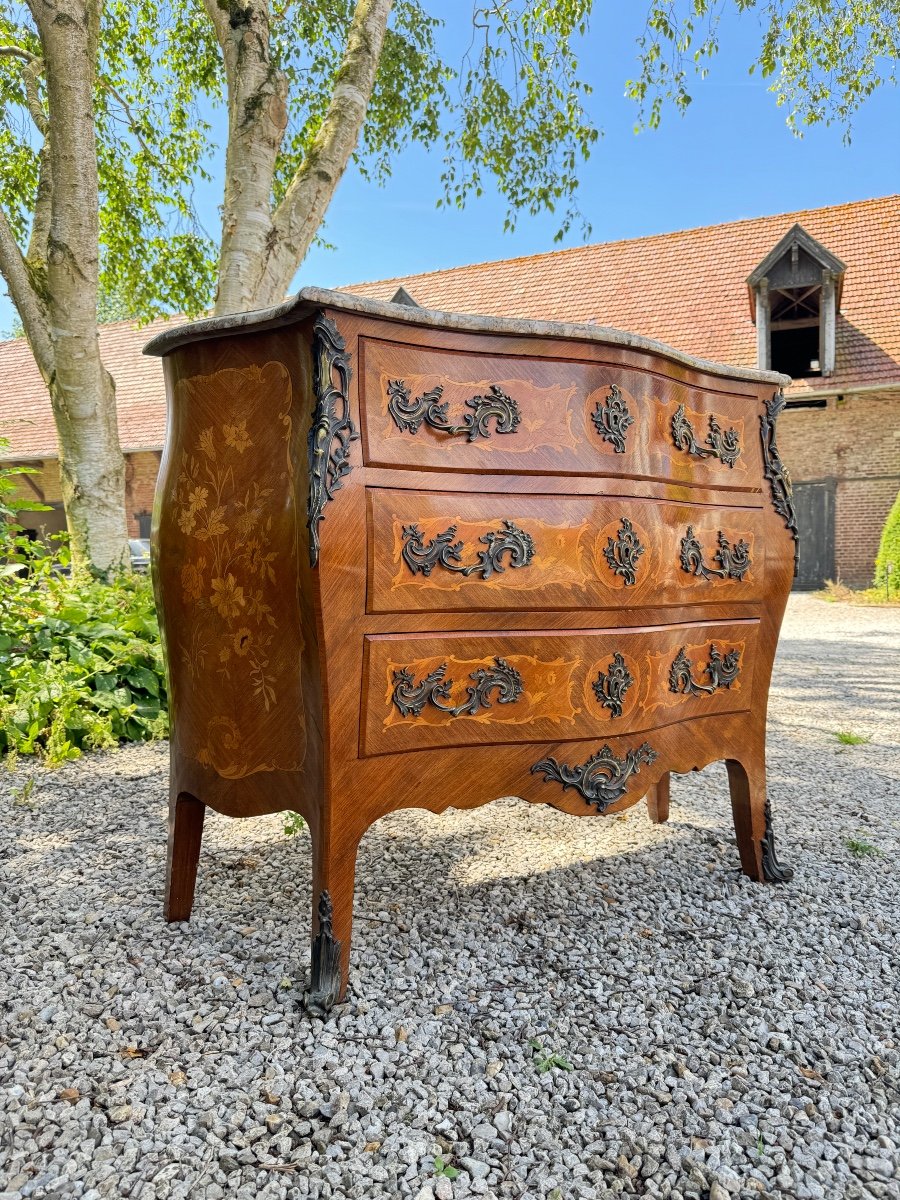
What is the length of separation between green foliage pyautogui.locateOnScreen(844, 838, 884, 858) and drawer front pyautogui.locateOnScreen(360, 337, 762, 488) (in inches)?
58.0

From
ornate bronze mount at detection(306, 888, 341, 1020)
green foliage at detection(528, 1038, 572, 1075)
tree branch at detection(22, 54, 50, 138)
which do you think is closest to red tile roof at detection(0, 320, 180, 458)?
tree branch at detection(22, 54, 50, 138)

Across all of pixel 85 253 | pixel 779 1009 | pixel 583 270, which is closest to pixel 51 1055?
pixel 779 1009

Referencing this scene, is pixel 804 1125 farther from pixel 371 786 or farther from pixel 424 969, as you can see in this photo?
pixel 371 786

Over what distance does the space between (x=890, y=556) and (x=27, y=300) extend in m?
12.8

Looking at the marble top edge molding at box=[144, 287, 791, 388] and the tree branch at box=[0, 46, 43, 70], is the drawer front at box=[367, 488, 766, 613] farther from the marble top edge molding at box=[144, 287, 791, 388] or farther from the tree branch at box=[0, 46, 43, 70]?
the tree branch at box=[0, 46, 43, 70]

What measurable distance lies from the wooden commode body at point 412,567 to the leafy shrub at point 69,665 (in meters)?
1.99

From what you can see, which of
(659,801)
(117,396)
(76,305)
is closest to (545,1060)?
(659,801)

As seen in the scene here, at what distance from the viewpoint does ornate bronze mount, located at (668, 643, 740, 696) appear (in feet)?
6.86

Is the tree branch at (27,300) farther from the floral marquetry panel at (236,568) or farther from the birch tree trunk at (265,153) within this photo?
the floral marquetry panel at (236,568)

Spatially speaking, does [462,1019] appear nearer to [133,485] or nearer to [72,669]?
[72,669]

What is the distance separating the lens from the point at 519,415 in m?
1.77

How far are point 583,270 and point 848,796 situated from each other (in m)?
15.9

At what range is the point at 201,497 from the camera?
186 cm

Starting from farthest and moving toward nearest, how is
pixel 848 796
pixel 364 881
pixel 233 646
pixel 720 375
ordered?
pixel 848 796 → pixel 364 881 → pixel 720 375 → pixel 233 646
